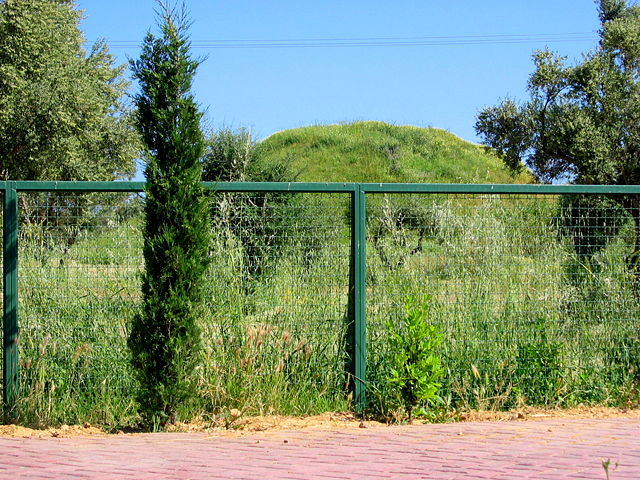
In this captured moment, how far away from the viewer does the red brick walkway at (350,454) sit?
511 cm

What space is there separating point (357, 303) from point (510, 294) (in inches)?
67.8

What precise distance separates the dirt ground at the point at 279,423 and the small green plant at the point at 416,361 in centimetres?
33

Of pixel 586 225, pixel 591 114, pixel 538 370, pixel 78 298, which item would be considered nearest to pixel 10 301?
pixel 78 298

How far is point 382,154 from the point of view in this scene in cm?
4594

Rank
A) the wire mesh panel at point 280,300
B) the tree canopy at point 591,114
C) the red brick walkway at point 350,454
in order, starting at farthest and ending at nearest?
the tree canopy at point 591,114 < the wire mesh panel at point 280,300 < the red brick walkway at point 350,454

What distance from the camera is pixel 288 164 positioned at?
23594 millimetres

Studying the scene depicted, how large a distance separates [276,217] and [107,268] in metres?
1.72

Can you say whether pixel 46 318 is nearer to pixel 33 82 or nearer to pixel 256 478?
pixel 256 478

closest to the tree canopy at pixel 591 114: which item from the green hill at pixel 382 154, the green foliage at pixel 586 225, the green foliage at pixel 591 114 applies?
the green foliage at pixel 591 114

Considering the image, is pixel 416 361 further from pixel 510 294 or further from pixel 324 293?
pixel 510 294

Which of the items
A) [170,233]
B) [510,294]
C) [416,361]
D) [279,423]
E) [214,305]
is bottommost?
[279,423]

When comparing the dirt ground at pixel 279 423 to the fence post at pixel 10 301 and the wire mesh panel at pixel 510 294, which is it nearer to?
the wire mesh panel at pixel 510 294

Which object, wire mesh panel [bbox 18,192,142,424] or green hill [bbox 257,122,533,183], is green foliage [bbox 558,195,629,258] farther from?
green hill [bbox 257,122,533,183]

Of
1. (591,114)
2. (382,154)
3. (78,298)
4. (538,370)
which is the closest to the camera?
(78,298)
